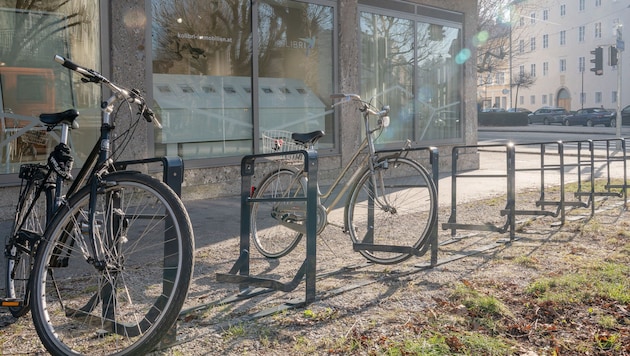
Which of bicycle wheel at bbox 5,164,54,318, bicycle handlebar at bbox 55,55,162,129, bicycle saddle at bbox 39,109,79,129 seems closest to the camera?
bicycle handlebar at bbox 55,55,162,129

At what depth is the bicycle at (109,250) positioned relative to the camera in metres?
3.10

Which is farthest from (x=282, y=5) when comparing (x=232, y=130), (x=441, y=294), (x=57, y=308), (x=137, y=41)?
(x=57, y=308)

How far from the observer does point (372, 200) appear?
5531 millimetres

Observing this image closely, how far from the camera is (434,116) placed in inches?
563

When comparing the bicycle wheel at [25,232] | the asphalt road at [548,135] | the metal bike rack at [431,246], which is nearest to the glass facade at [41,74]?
the bicycle wheel at [25,232]

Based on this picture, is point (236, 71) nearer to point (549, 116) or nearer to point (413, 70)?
point (413, 70)

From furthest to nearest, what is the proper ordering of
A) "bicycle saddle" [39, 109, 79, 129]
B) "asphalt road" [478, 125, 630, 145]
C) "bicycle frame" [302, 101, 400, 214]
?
"asphalt road" [478, 125, 630, 145] → "bicycle frame" [302, 101, 400, 214] → "bicycle saddle" [39, 109, 79, 129]

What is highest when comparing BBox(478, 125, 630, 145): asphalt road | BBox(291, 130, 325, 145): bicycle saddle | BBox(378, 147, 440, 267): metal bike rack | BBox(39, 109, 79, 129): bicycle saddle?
BBox(478, 125, 630, 145): asphalt road

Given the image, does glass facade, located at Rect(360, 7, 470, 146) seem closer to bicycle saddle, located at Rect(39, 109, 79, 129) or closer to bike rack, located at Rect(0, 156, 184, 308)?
bicycle saddle, located at Rect(39, 109, 79, 129)

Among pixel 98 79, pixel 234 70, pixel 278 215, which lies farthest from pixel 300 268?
pixel 234 70

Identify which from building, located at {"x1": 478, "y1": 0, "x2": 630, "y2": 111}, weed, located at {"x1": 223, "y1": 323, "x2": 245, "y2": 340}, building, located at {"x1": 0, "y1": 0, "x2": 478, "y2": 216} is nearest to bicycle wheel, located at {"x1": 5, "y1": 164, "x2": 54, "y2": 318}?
weed, located at {"x1": 223, "y1": 323, "x2": 245, "y2": 340}

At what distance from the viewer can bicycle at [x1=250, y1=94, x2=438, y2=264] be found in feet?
17.5

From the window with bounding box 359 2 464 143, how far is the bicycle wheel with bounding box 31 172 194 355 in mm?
9414

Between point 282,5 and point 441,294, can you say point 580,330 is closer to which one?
point 441,294
